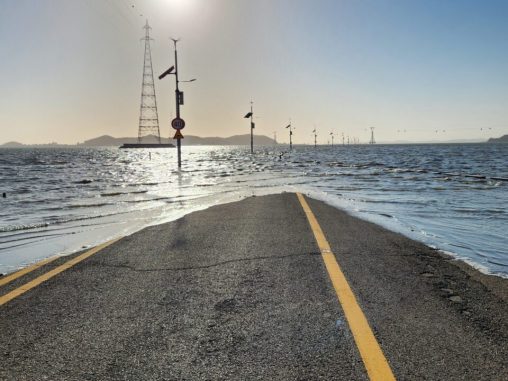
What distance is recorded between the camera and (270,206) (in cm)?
1096

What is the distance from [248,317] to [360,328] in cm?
93

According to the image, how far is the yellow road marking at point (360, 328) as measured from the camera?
2.64 m

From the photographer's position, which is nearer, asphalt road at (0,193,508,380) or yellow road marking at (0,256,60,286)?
asphalt road at (0,193,508,380)

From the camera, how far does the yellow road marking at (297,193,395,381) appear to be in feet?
8.66

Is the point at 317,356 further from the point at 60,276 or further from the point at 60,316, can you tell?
the point at 60,276

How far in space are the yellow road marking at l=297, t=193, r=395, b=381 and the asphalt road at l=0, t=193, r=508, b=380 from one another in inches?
2.3

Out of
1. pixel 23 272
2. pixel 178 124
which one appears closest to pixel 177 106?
pixel 178 124

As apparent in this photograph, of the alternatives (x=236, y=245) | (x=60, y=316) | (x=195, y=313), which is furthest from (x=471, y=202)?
(x=60, y=316)

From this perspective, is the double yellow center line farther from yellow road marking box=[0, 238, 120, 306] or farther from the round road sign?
the round road sign

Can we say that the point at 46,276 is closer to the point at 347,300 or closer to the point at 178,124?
the point at 347,300

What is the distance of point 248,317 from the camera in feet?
11.6

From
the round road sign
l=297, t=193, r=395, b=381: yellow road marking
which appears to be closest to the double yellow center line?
l=297, t=193, r=395, b=381: yellow road marking

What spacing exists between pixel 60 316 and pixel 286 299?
2.04 m

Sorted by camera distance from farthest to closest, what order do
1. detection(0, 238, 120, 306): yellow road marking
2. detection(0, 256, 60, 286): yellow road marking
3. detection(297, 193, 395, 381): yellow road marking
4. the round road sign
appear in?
the round road sign → detection(0, 256, 60, 286): yellow road marking → detection(0, 238, 120, 306): yellow road marking → detection(297, 193, 395, 381): yellow road marking
